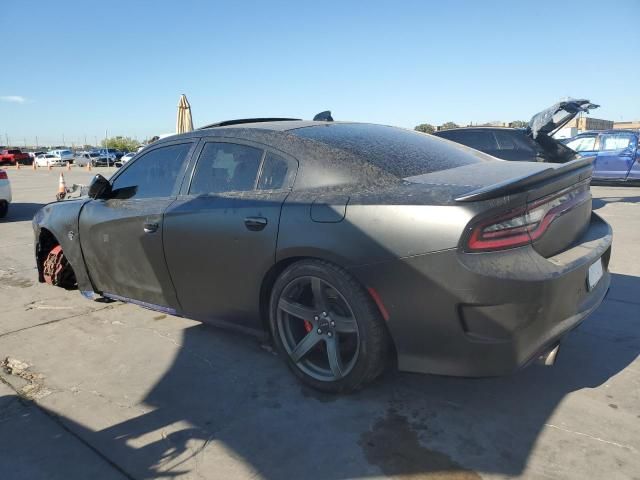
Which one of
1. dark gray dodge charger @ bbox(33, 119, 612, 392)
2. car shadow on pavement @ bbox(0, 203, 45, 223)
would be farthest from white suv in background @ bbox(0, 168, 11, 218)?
dark gray dodge charger @ bbox(33, 119, 612, 392)

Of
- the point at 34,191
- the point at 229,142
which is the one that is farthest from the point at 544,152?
the point at 34,191

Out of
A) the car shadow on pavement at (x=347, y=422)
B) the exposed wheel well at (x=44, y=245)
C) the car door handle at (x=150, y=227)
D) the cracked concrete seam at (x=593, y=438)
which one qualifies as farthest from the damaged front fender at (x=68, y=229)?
the cracked concrete seam at (x=593, y=438)

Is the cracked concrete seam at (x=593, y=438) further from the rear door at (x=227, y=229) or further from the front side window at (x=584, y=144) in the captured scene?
the front side window at (x=584, y=144)

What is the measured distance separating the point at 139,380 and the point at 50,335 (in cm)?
123

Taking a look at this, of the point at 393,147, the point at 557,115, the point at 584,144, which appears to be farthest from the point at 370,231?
the point at 584,144

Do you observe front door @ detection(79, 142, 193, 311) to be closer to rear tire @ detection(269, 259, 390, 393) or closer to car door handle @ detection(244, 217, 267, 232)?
car door handle @ detection(244, 217, 267, 232)

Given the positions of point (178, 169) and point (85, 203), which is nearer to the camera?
point (178, 169)

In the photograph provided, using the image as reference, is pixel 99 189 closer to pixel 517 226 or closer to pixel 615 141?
pixel 517 226

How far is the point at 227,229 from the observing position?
2.92m

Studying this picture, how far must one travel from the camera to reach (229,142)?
125 inches

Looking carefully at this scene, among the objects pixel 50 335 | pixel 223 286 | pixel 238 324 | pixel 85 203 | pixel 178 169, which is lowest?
pixel 50 335

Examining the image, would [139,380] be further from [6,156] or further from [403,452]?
[6,156]

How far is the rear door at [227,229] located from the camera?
280cm

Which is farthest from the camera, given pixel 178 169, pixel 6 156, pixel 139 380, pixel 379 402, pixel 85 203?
pixel 6 156
